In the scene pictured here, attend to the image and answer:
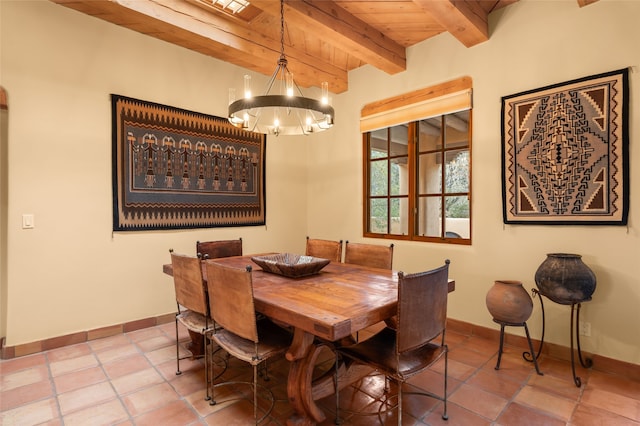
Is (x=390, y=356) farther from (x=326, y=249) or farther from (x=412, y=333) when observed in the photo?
(x=326, y=249)

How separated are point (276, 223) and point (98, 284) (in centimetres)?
203

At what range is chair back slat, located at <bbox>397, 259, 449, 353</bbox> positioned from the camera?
5.07 ft

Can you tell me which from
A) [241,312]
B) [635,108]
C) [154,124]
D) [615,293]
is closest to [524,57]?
[635,108]

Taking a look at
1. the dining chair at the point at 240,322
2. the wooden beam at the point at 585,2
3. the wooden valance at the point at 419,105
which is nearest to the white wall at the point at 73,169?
the dining chair at the point at 240,322

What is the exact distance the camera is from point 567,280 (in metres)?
2.27

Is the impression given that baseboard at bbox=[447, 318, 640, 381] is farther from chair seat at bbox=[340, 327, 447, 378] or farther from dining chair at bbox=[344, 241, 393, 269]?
chair seat at bbox=[340, 327, 447, 378]

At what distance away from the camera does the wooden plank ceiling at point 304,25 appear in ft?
8.73

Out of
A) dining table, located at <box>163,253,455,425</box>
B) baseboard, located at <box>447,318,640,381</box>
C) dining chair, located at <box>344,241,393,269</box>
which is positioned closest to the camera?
dining table, located at <box>163,253,455,425</box>

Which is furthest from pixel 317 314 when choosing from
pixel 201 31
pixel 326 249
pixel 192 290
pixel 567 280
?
pixel 201 31

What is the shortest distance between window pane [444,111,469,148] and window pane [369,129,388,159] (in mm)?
715

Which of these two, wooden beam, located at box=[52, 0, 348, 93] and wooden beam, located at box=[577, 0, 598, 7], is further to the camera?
wooden beam, located at box=[52, 0, 348, 93]

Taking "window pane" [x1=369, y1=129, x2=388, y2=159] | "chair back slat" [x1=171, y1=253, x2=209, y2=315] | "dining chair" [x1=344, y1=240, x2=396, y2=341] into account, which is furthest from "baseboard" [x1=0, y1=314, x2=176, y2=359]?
"window pane" [x1=369, y1=129, x2=388, y2=159]

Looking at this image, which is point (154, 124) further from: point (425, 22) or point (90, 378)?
point (425, 22)

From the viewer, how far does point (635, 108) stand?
2.28m
